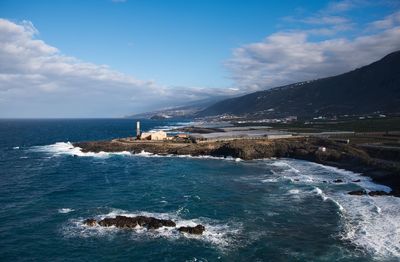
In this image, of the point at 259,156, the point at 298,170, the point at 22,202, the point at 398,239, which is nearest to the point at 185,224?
the point at 398,239

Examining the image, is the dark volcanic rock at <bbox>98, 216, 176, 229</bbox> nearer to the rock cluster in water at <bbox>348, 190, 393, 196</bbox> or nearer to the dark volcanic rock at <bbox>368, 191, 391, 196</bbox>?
the rock cluster in water at <bbox>348, 190, 393, 196</bbox>

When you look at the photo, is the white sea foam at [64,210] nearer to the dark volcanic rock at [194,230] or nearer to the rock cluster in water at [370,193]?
the dark volcanic rock at [194,230]

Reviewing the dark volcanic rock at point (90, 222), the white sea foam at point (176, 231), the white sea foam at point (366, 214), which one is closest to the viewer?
the white sea foam at point (366, 214)

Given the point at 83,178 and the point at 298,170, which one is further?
the point at 298,170

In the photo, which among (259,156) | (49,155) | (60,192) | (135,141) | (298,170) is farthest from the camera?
(135,141)

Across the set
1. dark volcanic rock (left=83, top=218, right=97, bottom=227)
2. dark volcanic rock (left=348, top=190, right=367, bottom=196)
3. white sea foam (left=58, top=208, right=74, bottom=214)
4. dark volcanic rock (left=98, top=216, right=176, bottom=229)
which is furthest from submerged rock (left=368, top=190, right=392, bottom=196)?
Result: white sea foam (left=58, top=208, right=74, bottom=214)

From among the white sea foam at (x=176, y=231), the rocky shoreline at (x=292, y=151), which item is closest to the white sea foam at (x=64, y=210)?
the white sea foam at (x=176, y=231)

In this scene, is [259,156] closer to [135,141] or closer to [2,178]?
[135,141]
